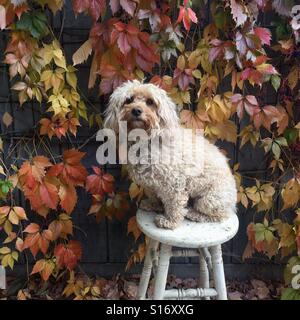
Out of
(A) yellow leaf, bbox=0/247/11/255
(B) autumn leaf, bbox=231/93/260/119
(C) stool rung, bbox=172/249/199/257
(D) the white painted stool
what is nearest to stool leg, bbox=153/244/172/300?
(D) the white painted stool

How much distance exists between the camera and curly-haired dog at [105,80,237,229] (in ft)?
5.38

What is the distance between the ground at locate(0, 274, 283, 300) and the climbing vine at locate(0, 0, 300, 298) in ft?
0.26

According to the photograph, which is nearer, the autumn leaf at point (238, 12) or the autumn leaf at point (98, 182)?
the autumn leaf at point (238, 12)

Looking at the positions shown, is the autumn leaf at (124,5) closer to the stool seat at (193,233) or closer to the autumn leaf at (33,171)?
the autumn leaf at (33,171)

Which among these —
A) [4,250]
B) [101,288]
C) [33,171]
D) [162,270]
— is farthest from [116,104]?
[101,288]

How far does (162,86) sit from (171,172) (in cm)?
44

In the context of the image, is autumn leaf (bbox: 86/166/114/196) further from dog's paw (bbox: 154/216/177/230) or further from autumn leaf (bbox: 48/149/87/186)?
dog's paw (bbox: 154/216/177/230)

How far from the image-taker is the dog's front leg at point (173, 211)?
1.72m

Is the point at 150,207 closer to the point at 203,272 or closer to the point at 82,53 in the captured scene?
the point at 203,272

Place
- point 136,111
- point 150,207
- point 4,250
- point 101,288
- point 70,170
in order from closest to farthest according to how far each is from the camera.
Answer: point 136,111 → point 150,207 → point 70,170 → point 4,250 → point 101,288

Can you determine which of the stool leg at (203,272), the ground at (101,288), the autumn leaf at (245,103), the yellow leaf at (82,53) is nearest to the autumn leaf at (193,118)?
the autumn leaf at (245,103)

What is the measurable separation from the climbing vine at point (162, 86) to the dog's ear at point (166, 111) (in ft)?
0.86

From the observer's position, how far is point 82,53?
190 centimetres

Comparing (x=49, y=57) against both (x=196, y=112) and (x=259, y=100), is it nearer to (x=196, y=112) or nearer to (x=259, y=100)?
(x=196, y=112)
